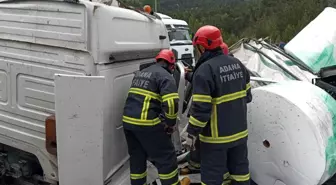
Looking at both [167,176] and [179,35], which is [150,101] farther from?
[179,35]

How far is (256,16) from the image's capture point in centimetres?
3100

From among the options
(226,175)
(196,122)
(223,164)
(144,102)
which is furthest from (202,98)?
(226,175)

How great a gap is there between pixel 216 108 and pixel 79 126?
113 cm

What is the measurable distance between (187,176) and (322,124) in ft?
4.24

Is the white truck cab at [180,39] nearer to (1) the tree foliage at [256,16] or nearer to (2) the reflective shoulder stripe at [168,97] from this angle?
(1) the tree foliage at [256,16]

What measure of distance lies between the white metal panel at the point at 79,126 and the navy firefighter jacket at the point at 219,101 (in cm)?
79

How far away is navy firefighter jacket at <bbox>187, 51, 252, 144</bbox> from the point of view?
3.26 metres

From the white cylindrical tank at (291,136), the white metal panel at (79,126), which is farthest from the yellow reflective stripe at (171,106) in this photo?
the white cylindrical tank at (291,136)

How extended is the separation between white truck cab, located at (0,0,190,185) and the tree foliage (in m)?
16.3

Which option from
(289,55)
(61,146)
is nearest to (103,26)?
(61,146)

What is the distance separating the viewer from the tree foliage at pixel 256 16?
22.2m

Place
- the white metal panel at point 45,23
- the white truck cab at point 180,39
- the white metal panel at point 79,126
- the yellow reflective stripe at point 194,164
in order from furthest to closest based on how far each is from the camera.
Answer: the white truck cab at point 180,39
the yellow reflective stripe at point 194,164
the white metal panel at point 45,23
the white metal panel at point 79,126

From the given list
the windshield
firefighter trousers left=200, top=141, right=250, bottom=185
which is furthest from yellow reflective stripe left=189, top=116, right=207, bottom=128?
the windshield

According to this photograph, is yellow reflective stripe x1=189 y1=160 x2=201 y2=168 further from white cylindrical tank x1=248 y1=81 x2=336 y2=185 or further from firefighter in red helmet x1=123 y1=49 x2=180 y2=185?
white cylindrical tank x1=248 y1=81 x2=336 y2=185
